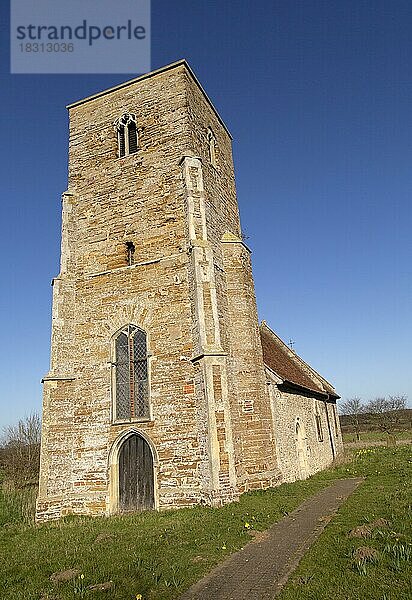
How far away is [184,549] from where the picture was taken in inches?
313

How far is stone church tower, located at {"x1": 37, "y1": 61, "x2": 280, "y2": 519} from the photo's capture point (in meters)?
12.6

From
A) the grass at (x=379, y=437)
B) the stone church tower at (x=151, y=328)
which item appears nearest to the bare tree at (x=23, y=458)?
the stone church tower at (x=151, y=328)

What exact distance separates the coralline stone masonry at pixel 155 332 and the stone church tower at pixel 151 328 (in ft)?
0.14

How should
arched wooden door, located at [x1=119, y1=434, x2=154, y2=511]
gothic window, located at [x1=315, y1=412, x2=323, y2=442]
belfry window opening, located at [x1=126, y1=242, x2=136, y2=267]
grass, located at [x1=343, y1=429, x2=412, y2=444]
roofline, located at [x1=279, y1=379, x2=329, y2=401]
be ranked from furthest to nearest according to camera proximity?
grass, located at [x1=343, y1=429, x2=412, y2=444], gothic window, located at [x1=315, y1=412, x2=323, y2=442], roofline, located at [x1=279, y1=379, x2=329, y2=401], belfry window opening, located at [x1=126, y1=242, x2=136, y2=267], arched wooden door, located at [x1=119, y1=434, x2=154, y2=511]

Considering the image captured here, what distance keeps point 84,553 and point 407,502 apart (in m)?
7.06

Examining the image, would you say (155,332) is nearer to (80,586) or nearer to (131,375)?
(131,375)

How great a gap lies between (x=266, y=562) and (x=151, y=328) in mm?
8149

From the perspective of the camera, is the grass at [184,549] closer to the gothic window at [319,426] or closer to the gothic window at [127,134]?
the gothic window at [319,426]

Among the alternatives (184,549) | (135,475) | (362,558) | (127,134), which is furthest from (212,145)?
(362,558)

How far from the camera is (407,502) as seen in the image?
9.87 metres

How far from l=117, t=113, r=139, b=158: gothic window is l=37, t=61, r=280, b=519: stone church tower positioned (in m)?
0.05

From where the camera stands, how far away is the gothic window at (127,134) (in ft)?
55.4

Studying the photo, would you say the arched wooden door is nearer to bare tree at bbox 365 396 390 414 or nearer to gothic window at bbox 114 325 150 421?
gothic window at bbox 114 325 150 421

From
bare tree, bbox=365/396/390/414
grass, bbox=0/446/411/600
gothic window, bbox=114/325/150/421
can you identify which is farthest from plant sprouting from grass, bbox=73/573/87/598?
bare tree, bbox=365/396/390/414
